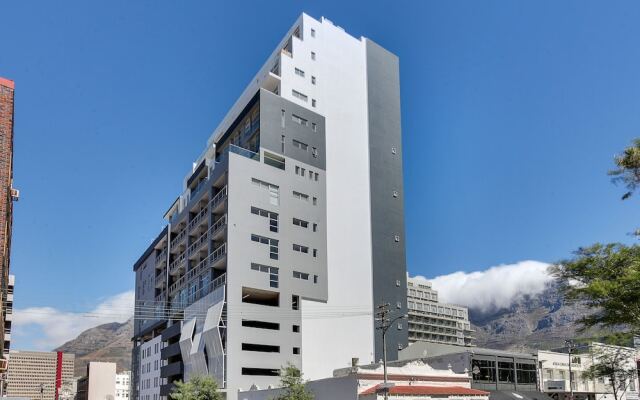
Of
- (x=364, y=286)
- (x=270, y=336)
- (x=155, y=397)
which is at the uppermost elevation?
(x=364, y=286)

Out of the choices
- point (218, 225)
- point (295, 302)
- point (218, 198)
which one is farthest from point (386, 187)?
point (218, 225)

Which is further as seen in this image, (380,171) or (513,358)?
(380,171)

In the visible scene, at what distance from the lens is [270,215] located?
79.3m

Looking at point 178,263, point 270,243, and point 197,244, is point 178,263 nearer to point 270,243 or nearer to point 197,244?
point 197,244

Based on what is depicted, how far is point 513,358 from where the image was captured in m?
72.6

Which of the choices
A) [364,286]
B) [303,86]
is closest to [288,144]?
[303,86]

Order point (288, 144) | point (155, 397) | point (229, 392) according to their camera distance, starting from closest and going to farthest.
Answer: point (229, 392) → point (288, 144) → point (155, 397)

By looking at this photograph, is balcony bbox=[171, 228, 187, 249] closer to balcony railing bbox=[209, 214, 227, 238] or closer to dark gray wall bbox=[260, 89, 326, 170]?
balcony railing bbox=[209, 214, 227, 238]

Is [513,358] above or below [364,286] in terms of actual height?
below

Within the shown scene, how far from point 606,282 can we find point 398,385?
992 inches

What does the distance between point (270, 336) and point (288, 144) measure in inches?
956

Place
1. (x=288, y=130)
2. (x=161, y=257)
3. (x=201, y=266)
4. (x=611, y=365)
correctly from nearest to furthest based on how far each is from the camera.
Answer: (x=611, y=365)
(x=288, y=130)
(x=201, y=266)
(x=161, y=257)

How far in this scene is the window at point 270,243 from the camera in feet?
255

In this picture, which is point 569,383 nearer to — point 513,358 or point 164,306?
point 513,358
